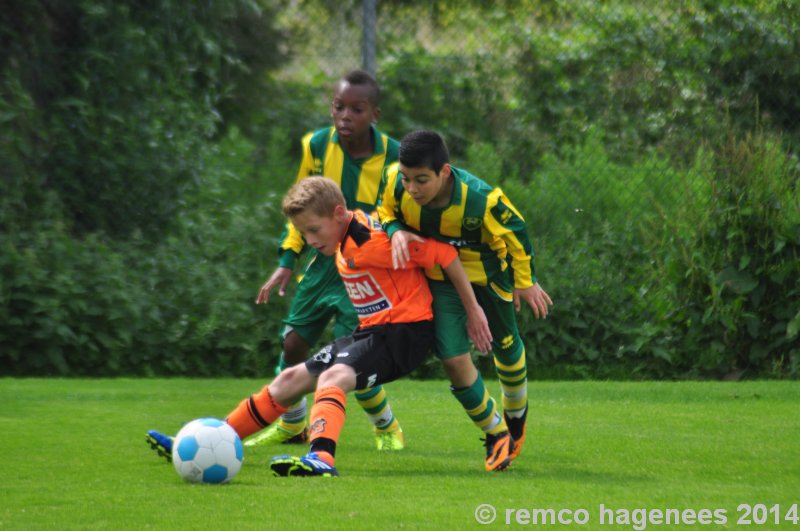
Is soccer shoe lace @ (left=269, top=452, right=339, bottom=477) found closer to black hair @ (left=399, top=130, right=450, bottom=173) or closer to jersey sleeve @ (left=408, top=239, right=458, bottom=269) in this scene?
jersey sleeve @ (left=408, top=239, right=458, bottom=269)

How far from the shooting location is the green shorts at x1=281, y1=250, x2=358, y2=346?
6164 millimetres

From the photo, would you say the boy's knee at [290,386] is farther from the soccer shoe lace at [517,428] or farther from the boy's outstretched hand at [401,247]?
the soccer shoe lace at [517,428]

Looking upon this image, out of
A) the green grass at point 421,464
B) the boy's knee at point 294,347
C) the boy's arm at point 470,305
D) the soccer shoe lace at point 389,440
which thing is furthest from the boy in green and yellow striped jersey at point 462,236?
the boy's knee at point 294,347

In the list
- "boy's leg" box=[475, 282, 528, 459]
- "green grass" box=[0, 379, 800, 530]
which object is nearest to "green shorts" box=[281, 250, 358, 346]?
"green grass" box=[0, 379, 800, 530]

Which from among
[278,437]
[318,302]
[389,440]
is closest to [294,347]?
[318,302]

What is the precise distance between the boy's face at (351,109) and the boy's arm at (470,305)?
Answer: 51.5 inches

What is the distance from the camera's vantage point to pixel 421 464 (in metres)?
5.41

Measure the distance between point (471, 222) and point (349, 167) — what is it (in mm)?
1185

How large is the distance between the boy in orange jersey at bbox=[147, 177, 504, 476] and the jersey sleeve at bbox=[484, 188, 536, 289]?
0.88ft

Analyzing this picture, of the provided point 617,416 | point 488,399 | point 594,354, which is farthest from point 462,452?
point 594,354

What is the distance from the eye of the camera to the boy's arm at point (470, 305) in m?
5.15

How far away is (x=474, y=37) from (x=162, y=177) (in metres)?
2.93

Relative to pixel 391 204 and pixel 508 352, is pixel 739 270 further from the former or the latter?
pixel 391 204

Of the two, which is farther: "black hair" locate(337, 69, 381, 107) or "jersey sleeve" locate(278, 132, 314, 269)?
"jersey sleeve" locate(278, 132, 314, 269)
